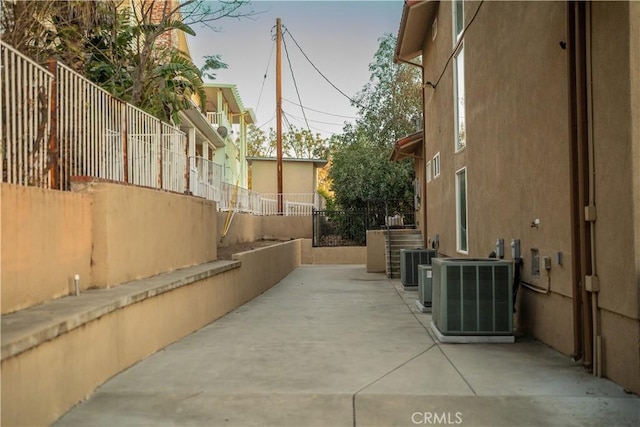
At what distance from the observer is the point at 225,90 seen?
91.9 feet

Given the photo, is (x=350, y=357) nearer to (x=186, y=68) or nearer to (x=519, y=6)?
(x=519, y=6)

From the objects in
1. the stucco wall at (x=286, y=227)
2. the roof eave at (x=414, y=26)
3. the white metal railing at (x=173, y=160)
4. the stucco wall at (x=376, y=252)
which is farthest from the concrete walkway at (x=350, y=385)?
the stucco wall at (x=286, y=227)

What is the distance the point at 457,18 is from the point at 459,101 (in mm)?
1660

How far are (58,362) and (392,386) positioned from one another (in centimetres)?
270

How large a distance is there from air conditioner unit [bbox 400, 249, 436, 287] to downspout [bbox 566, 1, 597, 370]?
7.31 metres

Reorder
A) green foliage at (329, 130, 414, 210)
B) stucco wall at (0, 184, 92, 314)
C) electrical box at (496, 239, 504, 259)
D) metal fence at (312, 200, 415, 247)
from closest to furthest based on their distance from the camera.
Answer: stucco wall at (0, 184, 92, 314) < electrical box at (496, 239, 504, 259) < metal fence at (312, 200, 415, 247) < green foliage at (329, 130, 414, 210)

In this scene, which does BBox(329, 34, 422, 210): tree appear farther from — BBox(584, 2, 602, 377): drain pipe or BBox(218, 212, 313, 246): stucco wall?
BBox(584, 2, 602, 377): drain pipe

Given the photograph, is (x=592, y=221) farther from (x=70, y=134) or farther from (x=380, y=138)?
(x=380, y=138)

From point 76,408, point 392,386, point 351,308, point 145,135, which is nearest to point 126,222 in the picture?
point 145,135

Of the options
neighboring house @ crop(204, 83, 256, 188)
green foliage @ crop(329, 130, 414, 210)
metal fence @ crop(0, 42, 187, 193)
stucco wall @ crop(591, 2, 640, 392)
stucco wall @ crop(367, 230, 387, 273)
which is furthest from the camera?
neighboring house @ crop(204, 83, 256, 188)

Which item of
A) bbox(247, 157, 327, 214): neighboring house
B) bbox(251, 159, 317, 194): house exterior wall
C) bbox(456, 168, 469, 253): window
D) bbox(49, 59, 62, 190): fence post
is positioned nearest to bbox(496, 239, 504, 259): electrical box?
bbox(456, 168, 469, 253): window

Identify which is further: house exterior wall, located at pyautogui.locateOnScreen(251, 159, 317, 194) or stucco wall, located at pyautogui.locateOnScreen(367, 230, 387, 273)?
house exterior wall, located at pyautogui.locateOnScreen(251, 159, 317, 194)

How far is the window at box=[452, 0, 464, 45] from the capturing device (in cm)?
1089

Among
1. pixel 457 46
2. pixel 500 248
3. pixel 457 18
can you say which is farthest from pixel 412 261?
pixel 457 18
